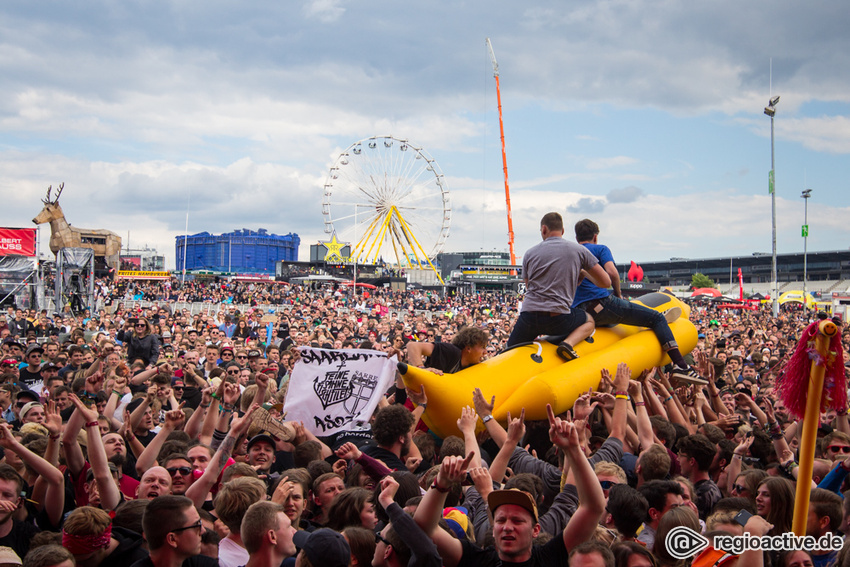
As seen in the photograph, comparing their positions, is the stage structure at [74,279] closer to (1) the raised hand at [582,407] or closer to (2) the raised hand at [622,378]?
(2) the raised hand at [622,378]

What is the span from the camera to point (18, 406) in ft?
20.6

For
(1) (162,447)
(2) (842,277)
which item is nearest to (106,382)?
(1) (162,447)

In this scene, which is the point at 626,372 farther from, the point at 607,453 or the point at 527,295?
the point at 527,295

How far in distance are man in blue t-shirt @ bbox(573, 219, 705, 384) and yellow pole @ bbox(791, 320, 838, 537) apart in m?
3.56

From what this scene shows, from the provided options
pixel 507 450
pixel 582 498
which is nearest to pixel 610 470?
pixel 507 450

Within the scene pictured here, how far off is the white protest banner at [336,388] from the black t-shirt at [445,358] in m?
0.44

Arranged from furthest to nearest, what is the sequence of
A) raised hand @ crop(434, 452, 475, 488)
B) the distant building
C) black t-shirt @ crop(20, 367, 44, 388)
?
1. the distant building
2. black t-shirt @ crop(20, 367, 44, 388)
3. raised hand @ crop(434, 452, 475, 488)

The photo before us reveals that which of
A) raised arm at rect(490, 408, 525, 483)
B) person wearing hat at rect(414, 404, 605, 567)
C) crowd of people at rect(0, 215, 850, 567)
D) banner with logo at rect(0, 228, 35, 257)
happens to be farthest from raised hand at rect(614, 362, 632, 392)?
banner with logo at rect(0, 228, 35, 257)

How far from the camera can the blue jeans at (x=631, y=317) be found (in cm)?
688

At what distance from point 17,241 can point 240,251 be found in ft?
191

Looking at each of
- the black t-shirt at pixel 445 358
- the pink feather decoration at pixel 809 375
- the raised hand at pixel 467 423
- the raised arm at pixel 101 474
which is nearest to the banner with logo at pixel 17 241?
the black t-shirt at pixel 445 358

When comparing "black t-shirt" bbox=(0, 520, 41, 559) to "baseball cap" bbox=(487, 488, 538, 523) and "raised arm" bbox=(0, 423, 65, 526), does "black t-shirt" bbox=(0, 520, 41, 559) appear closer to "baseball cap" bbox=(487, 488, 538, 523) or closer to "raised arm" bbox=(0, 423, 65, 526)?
"raised arm" bbox=(0, 423, 65, 526)

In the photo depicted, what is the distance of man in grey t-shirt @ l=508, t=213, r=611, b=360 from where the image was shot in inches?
235

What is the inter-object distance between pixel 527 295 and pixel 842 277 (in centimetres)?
8009
